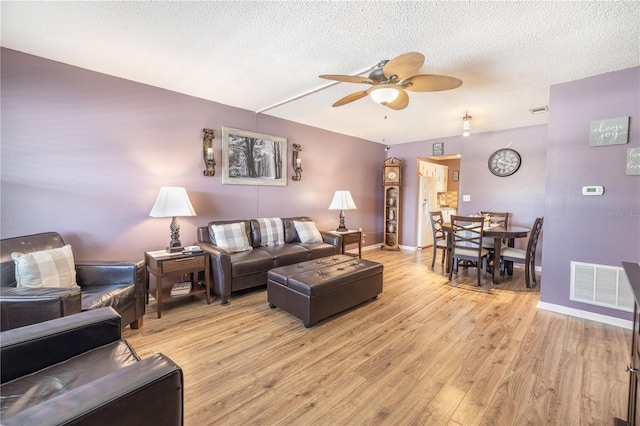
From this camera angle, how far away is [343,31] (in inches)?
80.4

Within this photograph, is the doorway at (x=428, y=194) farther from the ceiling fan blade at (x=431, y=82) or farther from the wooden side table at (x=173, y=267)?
the wooden side table at (x=173, y=267)

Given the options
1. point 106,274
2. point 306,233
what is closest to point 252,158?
point 306,233

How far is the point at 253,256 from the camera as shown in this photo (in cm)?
331

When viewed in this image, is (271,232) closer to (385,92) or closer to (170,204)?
(170,204)

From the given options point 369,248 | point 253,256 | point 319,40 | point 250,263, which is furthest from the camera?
point 369,248

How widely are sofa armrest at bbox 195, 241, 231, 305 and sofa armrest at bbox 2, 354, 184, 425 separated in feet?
6.38

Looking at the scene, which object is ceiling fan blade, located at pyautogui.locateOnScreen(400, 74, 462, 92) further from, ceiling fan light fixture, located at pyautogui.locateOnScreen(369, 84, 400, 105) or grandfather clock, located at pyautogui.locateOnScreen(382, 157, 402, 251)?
grandfather clock, located at pyautogui.locateOnScreen(382, 157, 402, 251)

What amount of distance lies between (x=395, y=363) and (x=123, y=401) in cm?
171

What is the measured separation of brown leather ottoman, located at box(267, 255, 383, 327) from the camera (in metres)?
2.47

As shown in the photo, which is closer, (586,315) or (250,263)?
(586,315)

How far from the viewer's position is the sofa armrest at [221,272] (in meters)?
2.95

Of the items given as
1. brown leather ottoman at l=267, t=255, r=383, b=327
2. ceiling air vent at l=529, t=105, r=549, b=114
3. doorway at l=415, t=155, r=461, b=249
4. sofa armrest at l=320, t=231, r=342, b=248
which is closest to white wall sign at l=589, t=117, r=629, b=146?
ceiling air vent at l=529, t=105, r=549, b=114

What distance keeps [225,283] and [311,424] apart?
1864mm

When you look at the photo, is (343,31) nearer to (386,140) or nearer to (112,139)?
(112,139)
